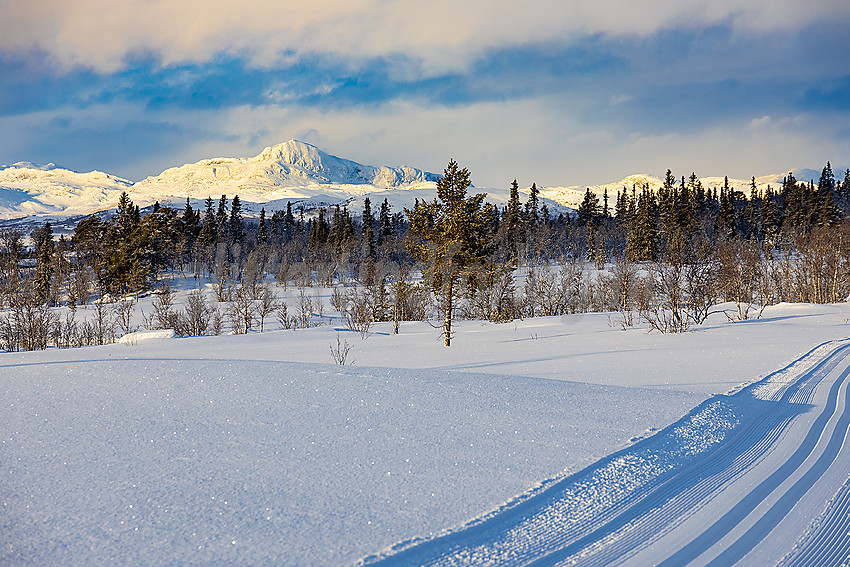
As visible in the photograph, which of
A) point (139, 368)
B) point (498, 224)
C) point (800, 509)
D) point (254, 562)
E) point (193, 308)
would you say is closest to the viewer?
point (254, 562)

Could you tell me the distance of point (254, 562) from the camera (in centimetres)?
221

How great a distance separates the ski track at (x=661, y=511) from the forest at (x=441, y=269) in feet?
43.7

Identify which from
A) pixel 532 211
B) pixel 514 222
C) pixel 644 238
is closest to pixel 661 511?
pixel 644 238

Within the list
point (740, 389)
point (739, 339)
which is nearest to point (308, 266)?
point (739, 339)

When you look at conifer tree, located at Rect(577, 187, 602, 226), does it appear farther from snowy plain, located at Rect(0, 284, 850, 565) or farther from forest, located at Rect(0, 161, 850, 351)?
snowy plain, located at Rect(0, 284, 850, 565)

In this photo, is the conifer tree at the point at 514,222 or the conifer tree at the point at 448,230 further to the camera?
the conifer tree at the point at 514,222

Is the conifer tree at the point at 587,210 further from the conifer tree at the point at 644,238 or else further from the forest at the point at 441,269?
the conifer tree at the point at 644,238

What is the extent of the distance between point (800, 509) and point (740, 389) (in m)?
3.65

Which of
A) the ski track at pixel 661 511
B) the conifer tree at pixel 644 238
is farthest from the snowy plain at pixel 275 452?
the conifer tree at pixel 644 238

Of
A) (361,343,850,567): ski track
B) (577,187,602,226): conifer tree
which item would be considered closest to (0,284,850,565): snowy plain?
(361,343,850,567): ski track

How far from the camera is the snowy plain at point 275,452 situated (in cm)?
240

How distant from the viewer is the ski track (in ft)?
8.23

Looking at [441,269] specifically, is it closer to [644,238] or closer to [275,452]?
[275,452]

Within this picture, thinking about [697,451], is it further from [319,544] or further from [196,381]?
[196,381]
